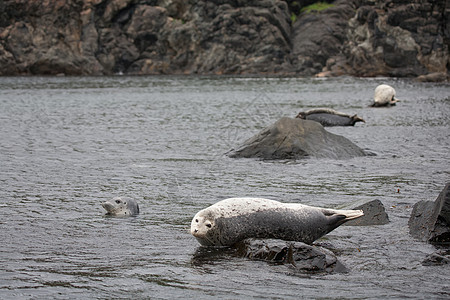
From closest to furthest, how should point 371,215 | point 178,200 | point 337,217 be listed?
point 337,217 < point 371,215 < point 178,200

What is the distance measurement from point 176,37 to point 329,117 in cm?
7853

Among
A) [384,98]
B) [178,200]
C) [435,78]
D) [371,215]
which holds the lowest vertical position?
[435,78]

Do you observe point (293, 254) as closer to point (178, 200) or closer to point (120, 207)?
point (120, 207)

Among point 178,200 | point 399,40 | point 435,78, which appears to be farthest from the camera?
point 399,40

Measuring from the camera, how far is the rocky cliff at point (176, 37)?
299 ft

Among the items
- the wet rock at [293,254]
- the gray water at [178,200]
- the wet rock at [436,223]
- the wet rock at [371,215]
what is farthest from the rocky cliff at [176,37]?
the wet rock at [293,254]

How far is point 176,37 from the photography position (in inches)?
4006

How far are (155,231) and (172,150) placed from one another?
927cm

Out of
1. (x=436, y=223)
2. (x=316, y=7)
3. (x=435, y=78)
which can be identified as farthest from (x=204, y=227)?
(x=316, y=7)

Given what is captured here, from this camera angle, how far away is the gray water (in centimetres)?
737

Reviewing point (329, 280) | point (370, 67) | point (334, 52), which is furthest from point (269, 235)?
point (334, 52)

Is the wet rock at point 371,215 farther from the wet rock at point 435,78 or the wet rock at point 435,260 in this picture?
the wet rock at point 435,78

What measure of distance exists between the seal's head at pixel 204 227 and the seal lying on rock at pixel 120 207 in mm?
2414

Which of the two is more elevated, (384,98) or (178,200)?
(178,200)
